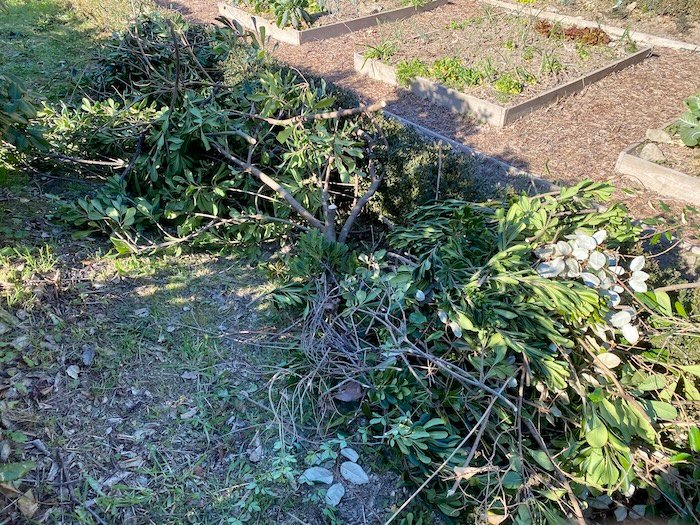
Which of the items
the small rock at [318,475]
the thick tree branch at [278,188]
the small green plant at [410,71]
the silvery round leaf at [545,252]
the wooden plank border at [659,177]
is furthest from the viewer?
the small green plant at [410,71]

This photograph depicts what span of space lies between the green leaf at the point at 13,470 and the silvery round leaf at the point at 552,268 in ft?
8.86

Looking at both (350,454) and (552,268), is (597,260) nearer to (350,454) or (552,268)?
(552,268)

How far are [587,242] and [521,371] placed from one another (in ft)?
2.68

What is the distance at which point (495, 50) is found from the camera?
724 centimetres

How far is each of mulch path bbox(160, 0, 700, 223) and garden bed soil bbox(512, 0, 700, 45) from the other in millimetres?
718

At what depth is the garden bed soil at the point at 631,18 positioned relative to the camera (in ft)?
26.9

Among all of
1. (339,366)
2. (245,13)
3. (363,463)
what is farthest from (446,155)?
(245,13)

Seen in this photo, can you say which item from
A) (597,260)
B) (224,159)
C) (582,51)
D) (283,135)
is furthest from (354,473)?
(582,51)

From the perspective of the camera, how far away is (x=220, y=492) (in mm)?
2562

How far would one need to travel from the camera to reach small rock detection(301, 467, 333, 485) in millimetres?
2652

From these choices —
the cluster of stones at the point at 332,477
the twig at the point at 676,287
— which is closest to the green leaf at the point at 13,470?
the cluster of stones at the point at 332,477

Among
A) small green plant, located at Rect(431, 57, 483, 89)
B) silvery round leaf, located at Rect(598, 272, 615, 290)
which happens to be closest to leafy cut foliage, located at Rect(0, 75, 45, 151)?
silvery round leaf, located at Rect(598, 272, 615, 290)

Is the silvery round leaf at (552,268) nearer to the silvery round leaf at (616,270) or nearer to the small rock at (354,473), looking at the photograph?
the silvery round leaf at (616,270)

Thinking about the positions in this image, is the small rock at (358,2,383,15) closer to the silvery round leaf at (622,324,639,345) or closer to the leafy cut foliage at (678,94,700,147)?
the leafy cut foliage at (678,94,700,147)
